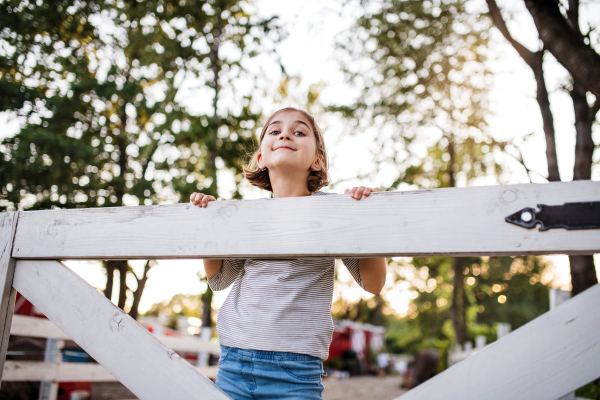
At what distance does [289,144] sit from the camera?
80.0 inches

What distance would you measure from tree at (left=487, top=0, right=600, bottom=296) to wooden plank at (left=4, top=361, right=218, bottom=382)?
398 centimetres

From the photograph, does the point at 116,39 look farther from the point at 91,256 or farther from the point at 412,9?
the point at 91,256

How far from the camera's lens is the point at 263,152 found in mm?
2111

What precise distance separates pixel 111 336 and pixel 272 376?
555mm

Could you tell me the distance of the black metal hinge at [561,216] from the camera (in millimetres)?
1039

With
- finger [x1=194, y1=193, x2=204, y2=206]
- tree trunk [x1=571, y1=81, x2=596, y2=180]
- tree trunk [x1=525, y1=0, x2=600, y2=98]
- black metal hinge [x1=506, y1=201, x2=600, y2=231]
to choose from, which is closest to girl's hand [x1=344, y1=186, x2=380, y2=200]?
black metal hinge [x1=506, y1=201, x2=600, y2=231]

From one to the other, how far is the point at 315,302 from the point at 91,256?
2.70 ft

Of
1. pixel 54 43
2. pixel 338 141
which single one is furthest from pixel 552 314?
pixel 338 141

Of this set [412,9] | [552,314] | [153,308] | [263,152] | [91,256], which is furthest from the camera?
[153,308]

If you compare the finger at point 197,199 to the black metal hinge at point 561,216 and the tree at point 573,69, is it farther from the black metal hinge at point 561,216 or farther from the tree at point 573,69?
the tree at point 573,69

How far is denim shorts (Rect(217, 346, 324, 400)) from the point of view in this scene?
154cm

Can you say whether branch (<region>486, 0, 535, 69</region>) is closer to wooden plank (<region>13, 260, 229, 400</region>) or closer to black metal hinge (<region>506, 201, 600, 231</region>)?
black metal hinge (<region>506, 201, 600, 231</region>)

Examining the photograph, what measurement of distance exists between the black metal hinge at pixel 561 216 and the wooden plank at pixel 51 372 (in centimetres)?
370

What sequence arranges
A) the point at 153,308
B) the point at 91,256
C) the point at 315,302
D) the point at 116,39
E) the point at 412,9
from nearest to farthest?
the point at 91,256 < the point at 315,302 < the point at 412,9 < the point at 116,39 < the point at 153,308
